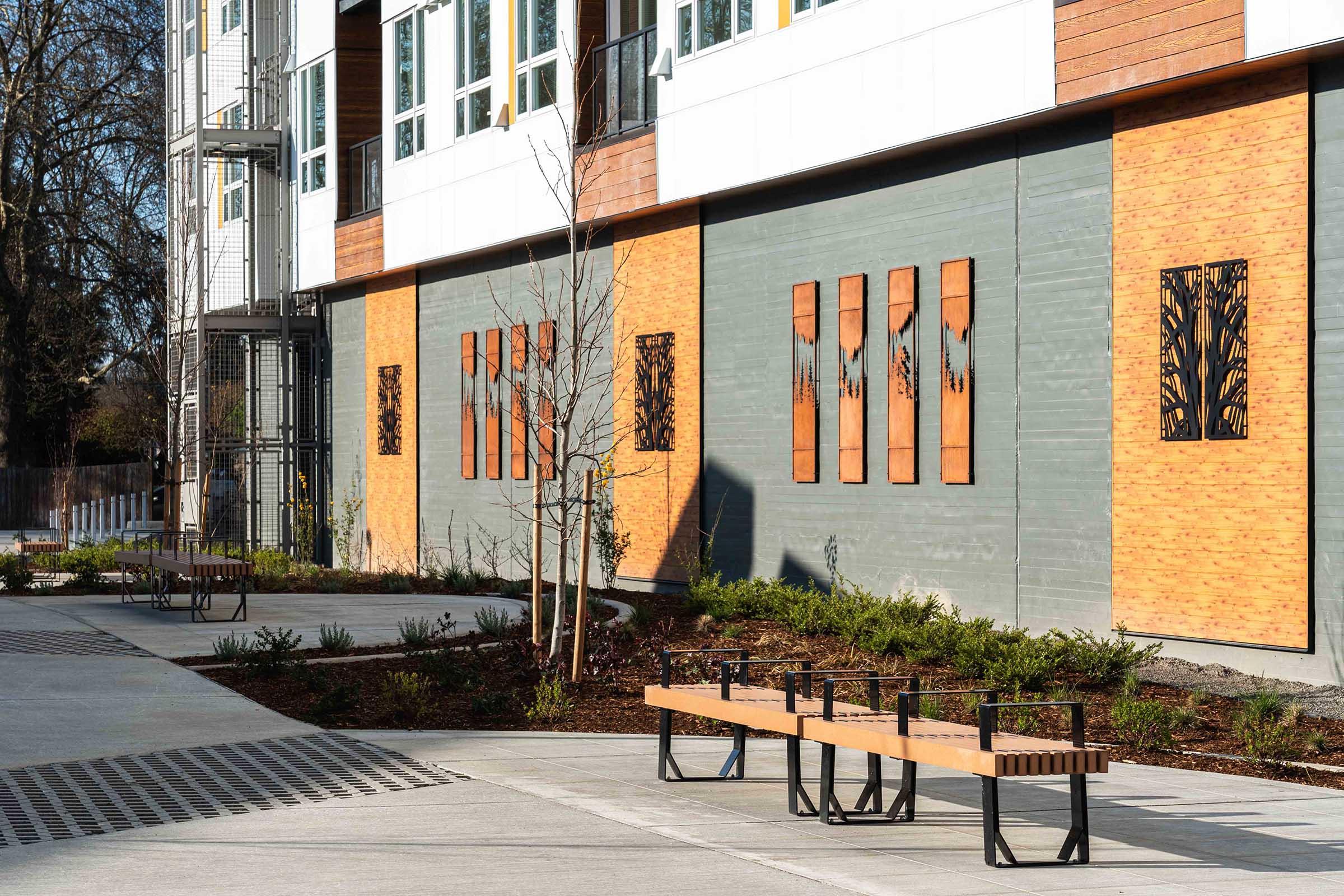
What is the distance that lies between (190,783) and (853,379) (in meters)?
10.6

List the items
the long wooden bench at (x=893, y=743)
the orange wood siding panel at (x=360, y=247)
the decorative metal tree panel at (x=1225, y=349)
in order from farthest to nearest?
the orange wood siding panel at (x=360, y=247) → the decorative metal tree panel at (x=1225, y=349) → the long wooden bench at (x=893, y=743)

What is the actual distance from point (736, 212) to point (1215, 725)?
10.2m

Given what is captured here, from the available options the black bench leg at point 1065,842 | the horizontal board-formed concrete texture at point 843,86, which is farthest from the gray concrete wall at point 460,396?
the black bench leg at point 1065,842

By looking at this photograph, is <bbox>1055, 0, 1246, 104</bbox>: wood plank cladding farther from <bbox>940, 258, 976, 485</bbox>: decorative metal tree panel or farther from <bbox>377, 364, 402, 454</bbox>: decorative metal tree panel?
<bbox>377, 364, 402, 454</bbox>: decorative metal tree panel

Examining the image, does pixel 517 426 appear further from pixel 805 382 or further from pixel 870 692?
pixel 870 692

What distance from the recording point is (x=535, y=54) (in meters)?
23.3

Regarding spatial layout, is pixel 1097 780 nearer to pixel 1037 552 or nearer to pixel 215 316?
pixel 1037 552

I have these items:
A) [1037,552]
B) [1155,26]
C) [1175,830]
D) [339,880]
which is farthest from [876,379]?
[339,880]

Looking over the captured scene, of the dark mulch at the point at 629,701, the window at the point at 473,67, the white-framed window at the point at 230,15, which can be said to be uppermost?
the white-framed window at the point at 230,15

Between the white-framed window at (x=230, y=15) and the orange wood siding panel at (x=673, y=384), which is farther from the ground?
the white-framed window at (x=230, y=15)

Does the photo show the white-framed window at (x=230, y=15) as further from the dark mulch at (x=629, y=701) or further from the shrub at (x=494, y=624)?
the dark mulch at (x=629, y=701)

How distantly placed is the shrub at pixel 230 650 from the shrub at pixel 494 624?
224 centimetres

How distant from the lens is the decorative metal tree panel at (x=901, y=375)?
56.1 feet

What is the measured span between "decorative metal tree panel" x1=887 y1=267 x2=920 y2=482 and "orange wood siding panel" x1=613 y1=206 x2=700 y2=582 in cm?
379
